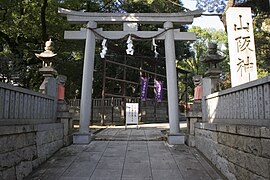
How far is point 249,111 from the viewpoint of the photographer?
4.66m

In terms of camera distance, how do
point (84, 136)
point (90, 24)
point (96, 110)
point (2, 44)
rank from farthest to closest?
point (96, 110)
point (2, 44)
point (90, 24)
point (84, 136)

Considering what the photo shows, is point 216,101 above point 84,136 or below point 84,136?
above

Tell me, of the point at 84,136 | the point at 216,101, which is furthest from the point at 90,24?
the point at 216,101

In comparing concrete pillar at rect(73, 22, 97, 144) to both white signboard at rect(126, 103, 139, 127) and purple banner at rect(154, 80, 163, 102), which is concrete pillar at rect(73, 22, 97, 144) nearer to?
white signboard at rect(126, 103, 139, 127)

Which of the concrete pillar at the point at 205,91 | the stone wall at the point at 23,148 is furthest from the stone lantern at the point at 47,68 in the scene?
the concrete pillar at the point at 205,91

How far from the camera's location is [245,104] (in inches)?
191

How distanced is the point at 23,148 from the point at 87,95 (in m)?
4.40

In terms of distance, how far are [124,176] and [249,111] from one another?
2.88 meters

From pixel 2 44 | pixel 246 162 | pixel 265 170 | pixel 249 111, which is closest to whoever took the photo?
pixel 265 170

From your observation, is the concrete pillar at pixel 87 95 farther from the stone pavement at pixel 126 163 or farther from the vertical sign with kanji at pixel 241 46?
the vertical sign with kanji at pixel 241 46

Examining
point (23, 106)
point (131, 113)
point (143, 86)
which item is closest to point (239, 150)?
point (23, 106)

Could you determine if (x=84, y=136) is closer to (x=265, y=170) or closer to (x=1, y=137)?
(x=1, y=137)

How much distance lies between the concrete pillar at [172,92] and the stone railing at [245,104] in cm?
228

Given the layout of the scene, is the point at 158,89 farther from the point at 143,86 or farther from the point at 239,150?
the point at 239,150
